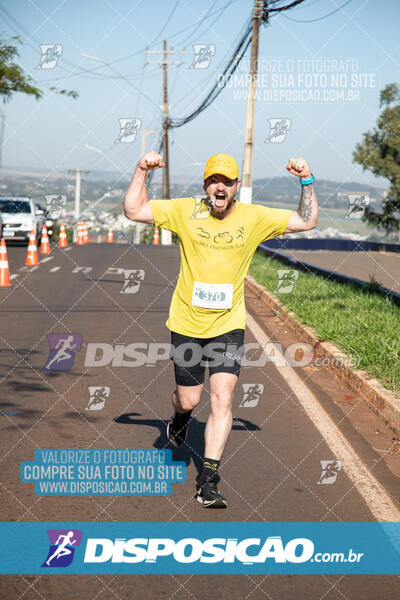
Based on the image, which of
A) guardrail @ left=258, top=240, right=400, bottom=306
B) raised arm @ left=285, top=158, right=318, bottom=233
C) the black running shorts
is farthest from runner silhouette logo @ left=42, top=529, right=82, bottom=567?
guardrail @ left=258, top=240, right=400, bottom=306

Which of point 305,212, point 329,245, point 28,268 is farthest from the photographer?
point 329,245

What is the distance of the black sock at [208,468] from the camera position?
505 cm

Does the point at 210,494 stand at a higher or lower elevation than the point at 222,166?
lower

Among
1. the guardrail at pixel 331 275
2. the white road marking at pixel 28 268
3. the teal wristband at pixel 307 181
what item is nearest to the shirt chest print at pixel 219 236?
the teal wristband at pixel 307 181

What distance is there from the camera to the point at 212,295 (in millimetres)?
5098

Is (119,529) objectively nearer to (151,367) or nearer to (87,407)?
(87,407)

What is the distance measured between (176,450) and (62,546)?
190cm

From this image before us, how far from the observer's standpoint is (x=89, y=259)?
86.3 feet

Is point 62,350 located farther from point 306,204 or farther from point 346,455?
point 306,204

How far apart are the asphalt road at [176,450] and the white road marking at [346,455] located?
5 centimetres

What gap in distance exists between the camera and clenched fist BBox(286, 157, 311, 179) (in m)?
5.10

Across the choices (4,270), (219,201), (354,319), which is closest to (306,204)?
(219,201)

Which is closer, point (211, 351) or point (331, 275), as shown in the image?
point (211, 351)

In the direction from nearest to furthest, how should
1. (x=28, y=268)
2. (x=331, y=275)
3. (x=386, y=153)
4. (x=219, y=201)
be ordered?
(x=219, y=201) < (x=331, y=275) < (x=28, y=268) < (x=386, y=153)
